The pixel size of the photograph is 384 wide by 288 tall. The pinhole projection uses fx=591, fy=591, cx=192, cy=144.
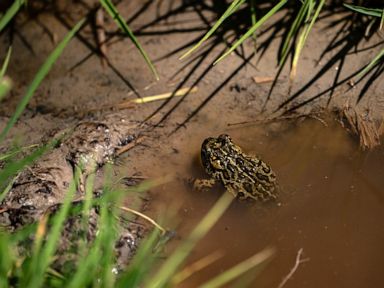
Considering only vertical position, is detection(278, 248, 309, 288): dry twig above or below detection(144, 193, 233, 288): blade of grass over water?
below

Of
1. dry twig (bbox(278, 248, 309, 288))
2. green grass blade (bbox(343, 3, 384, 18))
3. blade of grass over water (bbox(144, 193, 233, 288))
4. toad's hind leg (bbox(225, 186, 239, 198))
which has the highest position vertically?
green grass blade (bbox(343, 3, 384, 18))

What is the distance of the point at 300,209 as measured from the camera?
3.41 metres

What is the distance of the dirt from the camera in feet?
10.7

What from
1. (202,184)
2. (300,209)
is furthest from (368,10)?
(202,184)

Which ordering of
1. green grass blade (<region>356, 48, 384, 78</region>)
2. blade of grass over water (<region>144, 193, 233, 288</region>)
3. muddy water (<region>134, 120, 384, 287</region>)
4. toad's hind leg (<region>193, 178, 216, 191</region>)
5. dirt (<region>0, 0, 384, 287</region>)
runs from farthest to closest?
toad's hind leg (<region>193, 178, 216, 191</region>) → green grass blade (<region>356, 48, 384, 78</region>) → dirt (<region>0, 0, 384, 287</region>) → muddy water (<region>134, 120, 384, 287</region>) → blade of grass over water (<region>144, 193, 233, 288</region>)

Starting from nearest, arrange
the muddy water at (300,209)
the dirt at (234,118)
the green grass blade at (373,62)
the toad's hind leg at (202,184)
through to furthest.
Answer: the muddy water at (300,209), the dirt at (234,118), the green grass blade at (373,62), the toad's hind leg at (202,184)

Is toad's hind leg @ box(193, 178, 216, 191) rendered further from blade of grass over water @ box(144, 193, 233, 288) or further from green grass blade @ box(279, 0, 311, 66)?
green grass blade @ box(279, 0, 311, 66)

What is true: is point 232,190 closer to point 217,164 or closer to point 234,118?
point 217,164

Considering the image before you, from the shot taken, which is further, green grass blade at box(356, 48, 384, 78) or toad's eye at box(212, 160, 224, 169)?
toad's eye at box(212, 160, 224, 169)

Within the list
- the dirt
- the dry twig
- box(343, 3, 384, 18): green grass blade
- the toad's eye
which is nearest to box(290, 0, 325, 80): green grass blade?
the dirt

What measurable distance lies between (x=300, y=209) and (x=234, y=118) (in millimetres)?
790

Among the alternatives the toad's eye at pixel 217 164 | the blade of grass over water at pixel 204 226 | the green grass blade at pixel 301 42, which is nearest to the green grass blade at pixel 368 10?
the green grass blade at pixel 301 42

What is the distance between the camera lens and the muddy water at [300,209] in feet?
10.3

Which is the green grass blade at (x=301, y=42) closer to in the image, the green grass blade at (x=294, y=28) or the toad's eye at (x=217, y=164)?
the green grass blade at (x=294, y=28)
